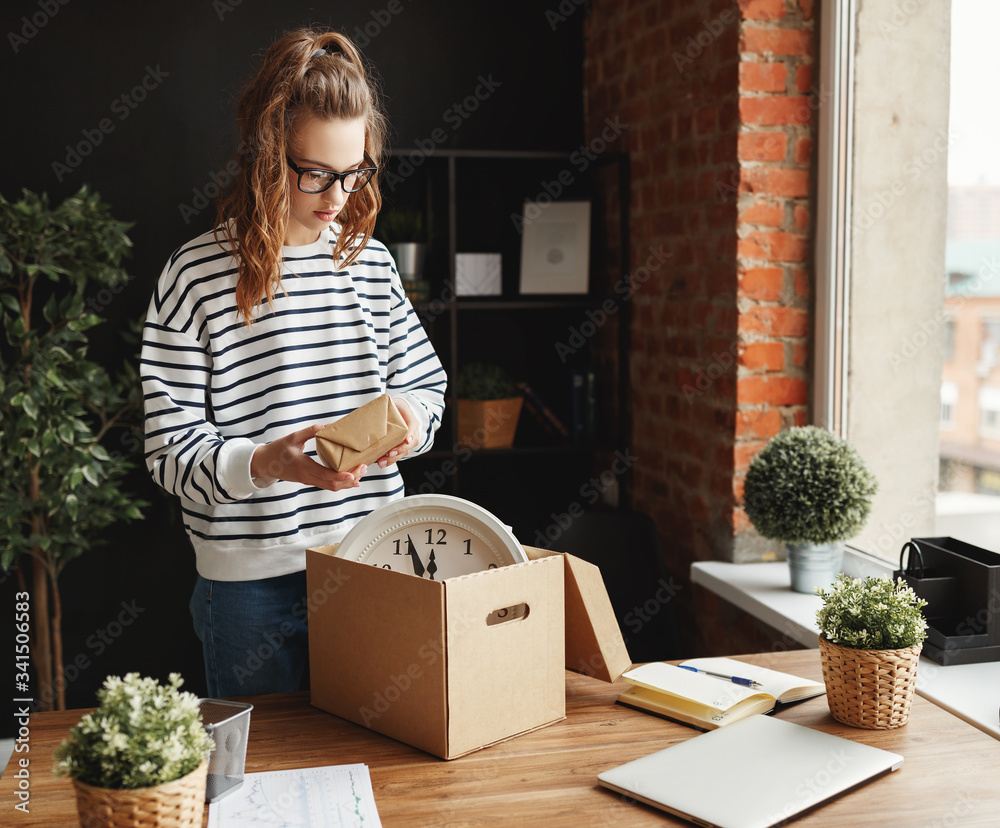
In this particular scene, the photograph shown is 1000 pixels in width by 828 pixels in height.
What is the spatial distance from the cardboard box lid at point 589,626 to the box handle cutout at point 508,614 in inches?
3.8

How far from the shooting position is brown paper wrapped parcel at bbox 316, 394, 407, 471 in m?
1.29

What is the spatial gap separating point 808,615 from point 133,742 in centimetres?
150

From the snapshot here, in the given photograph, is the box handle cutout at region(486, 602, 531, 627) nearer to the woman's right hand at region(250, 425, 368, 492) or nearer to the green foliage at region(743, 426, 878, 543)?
the woman's right hand at region(250, 425, 368, 492)

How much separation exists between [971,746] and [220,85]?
2.85m

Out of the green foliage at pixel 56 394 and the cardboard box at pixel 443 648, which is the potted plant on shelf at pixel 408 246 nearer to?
the green foliage at pixel 56 394

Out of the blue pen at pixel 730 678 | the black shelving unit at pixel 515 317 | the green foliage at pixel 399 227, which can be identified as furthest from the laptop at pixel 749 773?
the green foliage at pixel 399 227

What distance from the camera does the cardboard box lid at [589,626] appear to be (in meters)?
1.37

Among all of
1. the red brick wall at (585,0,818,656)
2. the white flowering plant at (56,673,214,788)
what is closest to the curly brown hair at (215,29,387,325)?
the white flowering plant at (56,673,214,788)

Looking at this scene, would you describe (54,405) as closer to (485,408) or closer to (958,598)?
(485,408)

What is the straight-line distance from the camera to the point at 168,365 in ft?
4.83

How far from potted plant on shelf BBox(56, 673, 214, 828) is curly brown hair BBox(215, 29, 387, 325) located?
744mm

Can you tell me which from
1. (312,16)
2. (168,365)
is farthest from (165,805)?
(312,16)

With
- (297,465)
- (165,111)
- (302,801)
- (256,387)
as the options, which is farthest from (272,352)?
(165,111)

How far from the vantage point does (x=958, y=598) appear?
67.7 inches
